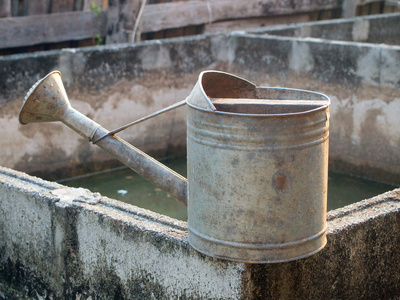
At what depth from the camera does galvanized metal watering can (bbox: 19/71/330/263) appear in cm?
233

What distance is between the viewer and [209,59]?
22.9ft

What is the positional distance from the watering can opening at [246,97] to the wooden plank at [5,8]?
4.63m

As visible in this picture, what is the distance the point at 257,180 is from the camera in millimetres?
2352

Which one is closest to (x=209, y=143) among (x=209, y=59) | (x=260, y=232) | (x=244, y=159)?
(x=244, y=159)

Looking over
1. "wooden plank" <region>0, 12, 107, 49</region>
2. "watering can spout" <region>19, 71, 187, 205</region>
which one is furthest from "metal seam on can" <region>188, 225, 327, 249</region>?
"wooden plank" <region>0, 12, 107, 49</region>

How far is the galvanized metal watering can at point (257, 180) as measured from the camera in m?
2.33

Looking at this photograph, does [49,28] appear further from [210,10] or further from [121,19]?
[210,10]

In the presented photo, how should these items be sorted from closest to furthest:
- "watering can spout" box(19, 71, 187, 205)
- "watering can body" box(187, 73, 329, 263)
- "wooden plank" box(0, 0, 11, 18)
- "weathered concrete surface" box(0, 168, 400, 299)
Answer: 1. "watering can body" box(187, 73, 329, 263)
2. "weathered concrete surface" box(0, 168, 400, 299)
3. "watering can spout" box(19, 71, 187, 205)
4. "wooden plank" box(0, 0, 11, 18)

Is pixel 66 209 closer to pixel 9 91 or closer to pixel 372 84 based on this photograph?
pixel 9 91

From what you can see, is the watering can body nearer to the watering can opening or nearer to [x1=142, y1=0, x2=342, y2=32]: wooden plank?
A: the watering can opening

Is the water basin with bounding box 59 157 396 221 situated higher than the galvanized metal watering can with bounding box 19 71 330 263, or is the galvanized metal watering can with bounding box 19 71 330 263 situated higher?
the galvanized metal watering can with bounding box 19 71 330 263

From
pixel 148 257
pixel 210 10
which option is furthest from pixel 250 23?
pixel 148 257

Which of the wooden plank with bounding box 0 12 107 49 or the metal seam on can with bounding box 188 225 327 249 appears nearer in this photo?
the metal seam on can with bounding box 188 225 327 249

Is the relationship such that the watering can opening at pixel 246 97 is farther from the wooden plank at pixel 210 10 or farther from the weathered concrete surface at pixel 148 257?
the wooden plank at pixel 210 10
